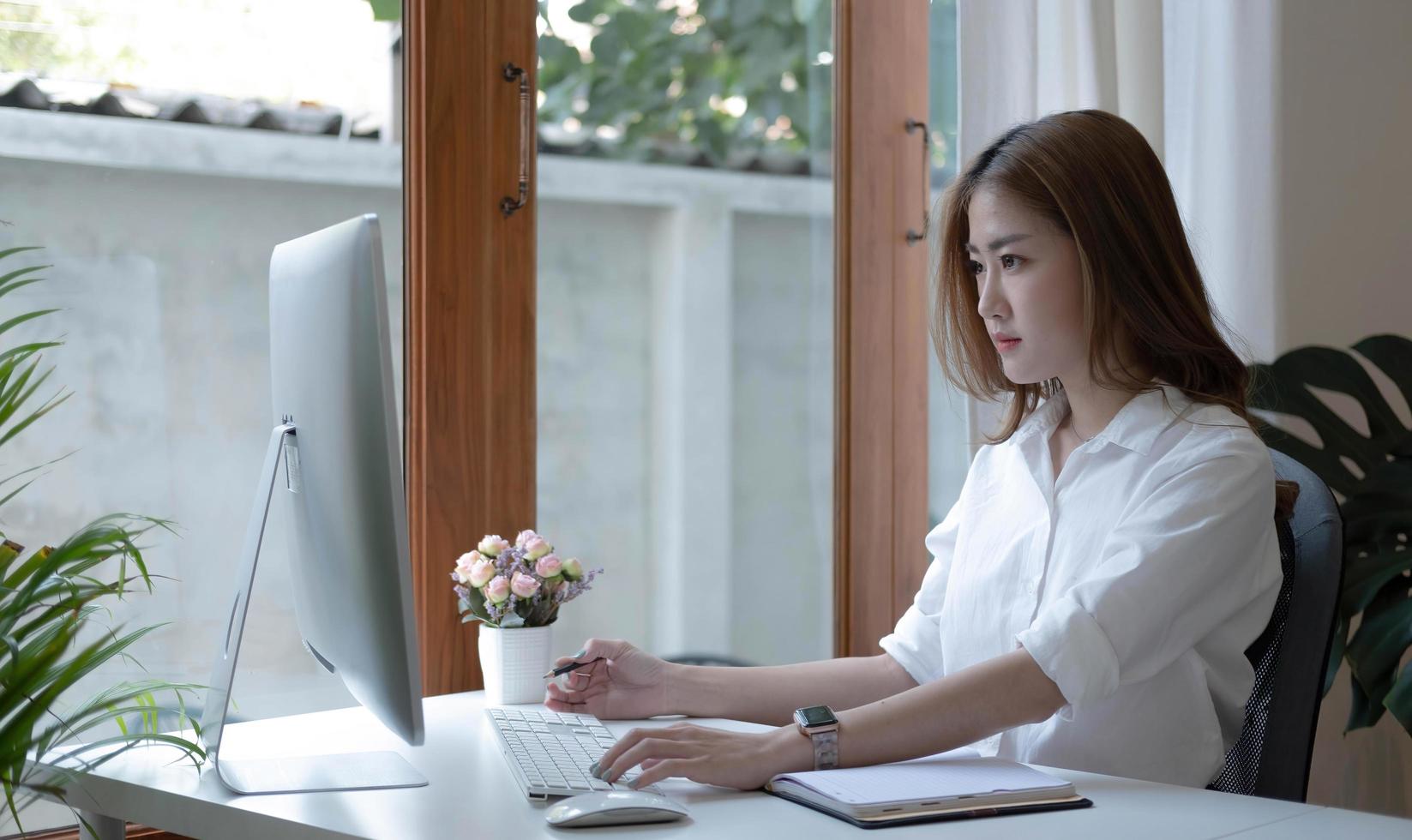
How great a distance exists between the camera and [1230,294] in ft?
8.18

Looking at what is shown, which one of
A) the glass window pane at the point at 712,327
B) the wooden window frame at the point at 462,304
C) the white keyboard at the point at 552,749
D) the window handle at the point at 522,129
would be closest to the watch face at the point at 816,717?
the white keyboard at the point at 552,749

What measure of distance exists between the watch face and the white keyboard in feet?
0.52

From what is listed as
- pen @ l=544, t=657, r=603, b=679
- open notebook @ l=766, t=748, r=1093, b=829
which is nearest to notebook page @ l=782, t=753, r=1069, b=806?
open notebook @ l=766, t=748, r=1093, b=829

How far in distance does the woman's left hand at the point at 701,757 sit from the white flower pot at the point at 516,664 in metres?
0.44

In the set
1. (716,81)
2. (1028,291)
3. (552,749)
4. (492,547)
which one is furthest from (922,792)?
(716,81)

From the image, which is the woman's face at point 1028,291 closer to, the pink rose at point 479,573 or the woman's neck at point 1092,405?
the woman's neck at point 1092,405

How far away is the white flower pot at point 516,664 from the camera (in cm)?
167

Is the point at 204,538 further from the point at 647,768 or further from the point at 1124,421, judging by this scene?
the point at 1124,421

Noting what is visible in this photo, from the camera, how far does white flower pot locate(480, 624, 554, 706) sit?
5.47 feet

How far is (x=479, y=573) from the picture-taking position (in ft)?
5.54

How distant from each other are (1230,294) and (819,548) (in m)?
0.89

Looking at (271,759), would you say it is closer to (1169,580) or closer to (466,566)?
(466,566)

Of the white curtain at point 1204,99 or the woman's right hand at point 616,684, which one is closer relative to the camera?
the woman's right hand at point 616,684

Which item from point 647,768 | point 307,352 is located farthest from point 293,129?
point 647,768
